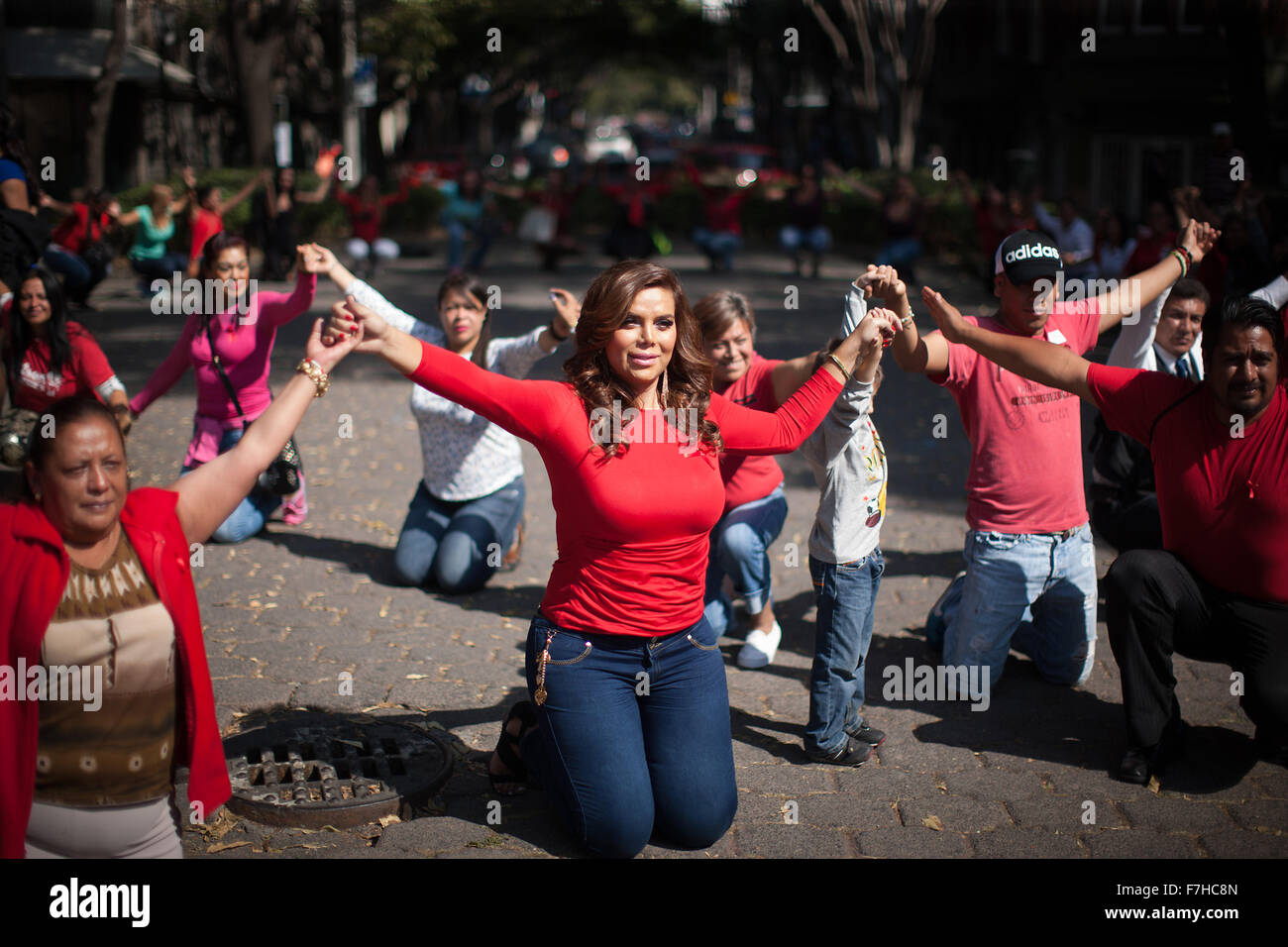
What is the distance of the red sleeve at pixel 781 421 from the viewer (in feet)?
13.8

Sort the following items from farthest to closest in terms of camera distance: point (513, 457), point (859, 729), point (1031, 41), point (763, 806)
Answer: point (1031, 41) → point (513, 457) → point (859, 729) → point (763, 806)

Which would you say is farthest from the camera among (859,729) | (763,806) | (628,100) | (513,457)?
(628,100)

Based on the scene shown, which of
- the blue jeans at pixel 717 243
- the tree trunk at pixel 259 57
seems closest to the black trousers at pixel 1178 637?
the blue jeans at pixel 717 243

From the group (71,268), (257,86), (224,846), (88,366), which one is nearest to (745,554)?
(224,846)

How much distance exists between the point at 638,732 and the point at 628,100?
126m

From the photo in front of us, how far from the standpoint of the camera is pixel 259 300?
7.10 metres

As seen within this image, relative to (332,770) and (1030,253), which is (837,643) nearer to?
(1030,253)

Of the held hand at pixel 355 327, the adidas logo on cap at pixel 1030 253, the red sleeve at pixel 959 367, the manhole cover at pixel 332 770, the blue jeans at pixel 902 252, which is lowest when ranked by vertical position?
the manhole cover at pixel 332 770

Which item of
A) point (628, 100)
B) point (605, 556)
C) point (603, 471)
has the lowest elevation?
point (605, 556)

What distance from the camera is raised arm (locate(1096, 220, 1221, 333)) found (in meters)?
5.23

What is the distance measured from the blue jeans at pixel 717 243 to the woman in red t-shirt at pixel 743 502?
49.5 ft

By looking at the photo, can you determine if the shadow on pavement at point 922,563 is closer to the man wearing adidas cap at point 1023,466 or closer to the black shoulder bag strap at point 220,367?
the man wearing adidas cap at point 1023,466

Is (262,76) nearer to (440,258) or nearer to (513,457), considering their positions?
(440,258)

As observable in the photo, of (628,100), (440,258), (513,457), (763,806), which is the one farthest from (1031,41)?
(628,100)
